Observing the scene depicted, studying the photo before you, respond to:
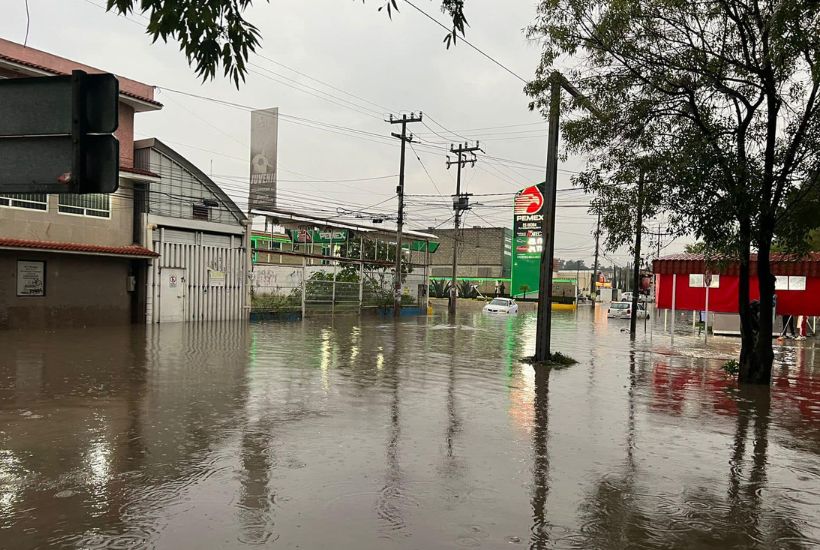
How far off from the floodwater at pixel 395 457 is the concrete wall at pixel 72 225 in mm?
8761

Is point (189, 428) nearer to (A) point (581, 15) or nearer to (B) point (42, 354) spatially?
(B) point (42, 354)

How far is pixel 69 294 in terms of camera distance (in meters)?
22.8

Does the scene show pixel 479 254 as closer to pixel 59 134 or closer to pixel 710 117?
pixel 710 117

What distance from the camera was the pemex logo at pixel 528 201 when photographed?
47.0m

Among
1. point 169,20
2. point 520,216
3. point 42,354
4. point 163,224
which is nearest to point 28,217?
point 163,224

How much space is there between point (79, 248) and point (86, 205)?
6.24 feet

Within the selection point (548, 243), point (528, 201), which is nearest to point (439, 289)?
point (528, 201)

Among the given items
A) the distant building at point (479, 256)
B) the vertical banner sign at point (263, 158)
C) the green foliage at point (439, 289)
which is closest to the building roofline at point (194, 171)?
the vertical banner sign at point (263, 158)

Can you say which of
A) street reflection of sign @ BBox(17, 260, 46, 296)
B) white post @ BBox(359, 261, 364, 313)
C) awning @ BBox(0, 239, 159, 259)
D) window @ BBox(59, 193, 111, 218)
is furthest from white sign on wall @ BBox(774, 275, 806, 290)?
street reflection of sign @ BBox(17, 260, 46, 296)

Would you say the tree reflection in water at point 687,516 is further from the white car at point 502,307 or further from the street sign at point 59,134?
the white car at point 502,307

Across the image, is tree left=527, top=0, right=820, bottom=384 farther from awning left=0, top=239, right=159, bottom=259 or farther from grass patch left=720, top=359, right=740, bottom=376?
awning left=0, top=239, right=159, bottom=259

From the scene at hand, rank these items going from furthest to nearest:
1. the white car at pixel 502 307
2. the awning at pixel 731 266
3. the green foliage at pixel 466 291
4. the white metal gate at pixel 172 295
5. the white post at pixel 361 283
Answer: the green foliage at pixel 466 291 < the white car at pixel 502 307 < the white post at pixel 361 283 < the white metal gate at pixel 172 295 < the awning at pixel 731 266

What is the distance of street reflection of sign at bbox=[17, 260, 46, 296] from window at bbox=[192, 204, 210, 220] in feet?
22.4

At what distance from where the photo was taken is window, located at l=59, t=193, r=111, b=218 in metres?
22.5
